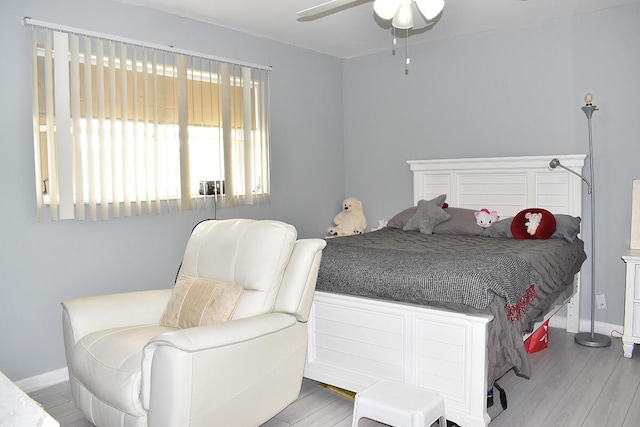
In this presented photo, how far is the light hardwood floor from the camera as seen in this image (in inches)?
101

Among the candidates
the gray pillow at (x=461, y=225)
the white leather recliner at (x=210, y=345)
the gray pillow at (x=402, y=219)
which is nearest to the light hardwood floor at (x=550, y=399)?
the white leather recliner at (x=210, y=345)

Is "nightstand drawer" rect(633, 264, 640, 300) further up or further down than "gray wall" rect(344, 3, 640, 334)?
further down

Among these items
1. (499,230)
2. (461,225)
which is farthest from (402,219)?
(499,230)

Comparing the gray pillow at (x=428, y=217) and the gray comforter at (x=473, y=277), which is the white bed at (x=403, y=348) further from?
the gray pillow at (x=428, y=217)

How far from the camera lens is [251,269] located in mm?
2484

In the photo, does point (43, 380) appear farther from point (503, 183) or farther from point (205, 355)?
point (503, 183)

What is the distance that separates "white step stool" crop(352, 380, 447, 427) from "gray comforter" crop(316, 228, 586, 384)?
13.9 inches

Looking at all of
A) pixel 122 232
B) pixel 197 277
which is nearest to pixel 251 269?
pixel 197 277

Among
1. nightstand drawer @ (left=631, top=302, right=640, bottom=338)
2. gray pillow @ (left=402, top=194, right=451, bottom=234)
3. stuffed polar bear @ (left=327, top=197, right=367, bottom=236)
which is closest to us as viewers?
nightstand drawer @ (left=631, top=302, right=640, bottom=338)

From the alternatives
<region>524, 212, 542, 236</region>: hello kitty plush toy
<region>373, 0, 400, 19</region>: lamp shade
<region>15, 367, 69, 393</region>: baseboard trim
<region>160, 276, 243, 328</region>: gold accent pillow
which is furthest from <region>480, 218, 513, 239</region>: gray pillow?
<region>15, 367, 69, 393</region>: baseboard trim

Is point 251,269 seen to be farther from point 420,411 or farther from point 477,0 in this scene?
point 477,0

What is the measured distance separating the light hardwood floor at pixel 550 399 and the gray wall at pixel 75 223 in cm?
48

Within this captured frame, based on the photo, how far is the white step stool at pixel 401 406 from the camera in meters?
2.12

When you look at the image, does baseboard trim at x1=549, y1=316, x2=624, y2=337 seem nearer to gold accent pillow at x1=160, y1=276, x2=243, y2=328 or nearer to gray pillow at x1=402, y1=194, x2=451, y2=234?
gray pillow at x1=402, y1=194, x2=451, y2=234
